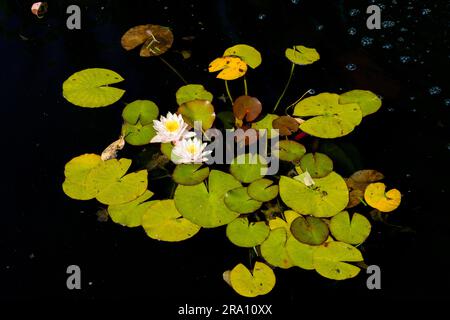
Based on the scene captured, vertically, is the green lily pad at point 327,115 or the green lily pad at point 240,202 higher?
the green lily pad at point 327,115

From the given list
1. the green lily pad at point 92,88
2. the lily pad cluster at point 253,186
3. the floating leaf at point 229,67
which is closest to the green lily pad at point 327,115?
the lily pad cluster at point 253,186

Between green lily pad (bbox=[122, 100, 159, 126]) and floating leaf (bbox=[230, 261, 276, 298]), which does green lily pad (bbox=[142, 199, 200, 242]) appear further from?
green lily pad (bbox=[122, 100, 159, 126])

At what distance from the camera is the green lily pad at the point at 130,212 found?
132 centimetres

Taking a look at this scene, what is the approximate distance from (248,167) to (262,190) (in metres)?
0.08

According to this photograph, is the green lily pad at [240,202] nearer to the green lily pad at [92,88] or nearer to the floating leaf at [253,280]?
the floating leaf at [253,280]

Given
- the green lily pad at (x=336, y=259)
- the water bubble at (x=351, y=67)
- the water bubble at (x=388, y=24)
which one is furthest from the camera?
A: the water bubble at (x=388, y=24)

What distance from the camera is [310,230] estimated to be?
4.12ft

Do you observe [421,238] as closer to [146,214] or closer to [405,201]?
[405,201]

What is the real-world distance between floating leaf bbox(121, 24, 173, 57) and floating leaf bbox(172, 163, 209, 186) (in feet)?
1.69

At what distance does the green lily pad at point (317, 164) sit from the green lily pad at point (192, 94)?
1.14 ft

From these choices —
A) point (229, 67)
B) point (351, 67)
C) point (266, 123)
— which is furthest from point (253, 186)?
point (351, 67)

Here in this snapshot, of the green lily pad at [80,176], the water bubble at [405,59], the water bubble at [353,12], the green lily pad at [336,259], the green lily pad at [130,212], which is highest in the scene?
the water bubble at [353,12]

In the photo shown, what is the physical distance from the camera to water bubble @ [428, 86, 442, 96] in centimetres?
161
